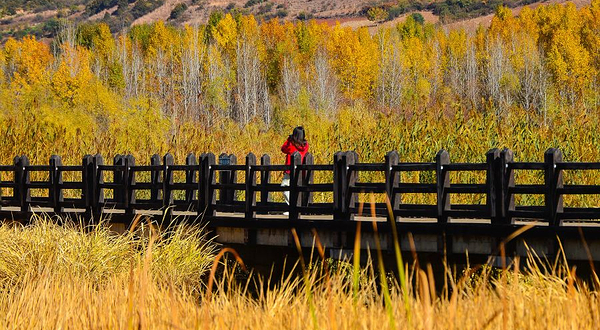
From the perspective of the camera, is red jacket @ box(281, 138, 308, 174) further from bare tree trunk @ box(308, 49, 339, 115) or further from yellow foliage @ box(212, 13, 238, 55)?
yellow foliage @ box(212, 13, 238, 55)

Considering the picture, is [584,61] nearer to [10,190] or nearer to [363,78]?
[363,78]

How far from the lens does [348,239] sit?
48.5 feet

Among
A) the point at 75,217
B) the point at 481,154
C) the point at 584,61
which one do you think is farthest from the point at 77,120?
the point at 584,61

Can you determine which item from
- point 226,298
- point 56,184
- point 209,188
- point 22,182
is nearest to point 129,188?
point 209,188

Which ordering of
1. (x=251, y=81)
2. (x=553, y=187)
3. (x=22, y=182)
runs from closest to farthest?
(x=553, y=187), (x=22, y=182), (x=251, y=81)

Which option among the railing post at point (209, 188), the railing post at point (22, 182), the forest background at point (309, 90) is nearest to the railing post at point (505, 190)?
the forest background at point (309, 90)

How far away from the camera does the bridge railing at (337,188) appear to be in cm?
1266

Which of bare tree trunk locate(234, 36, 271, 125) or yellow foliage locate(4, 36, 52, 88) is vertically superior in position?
yellow foliage locate(4, 36, 52, 88)

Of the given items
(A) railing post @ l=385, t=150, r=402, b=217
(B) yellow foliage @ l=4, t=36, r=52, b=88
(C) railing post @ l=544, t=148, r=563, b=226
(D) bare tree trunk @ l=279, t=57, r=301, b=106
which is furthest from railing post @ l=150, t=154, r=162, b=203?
(B) yellow foliage @ l=4, t=36, r=52, b=88

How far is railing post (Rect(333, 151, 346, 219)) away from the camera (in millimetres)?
14922

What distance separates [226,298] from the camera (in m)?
7.38

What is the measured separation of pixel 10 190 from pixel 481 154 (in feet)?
43.3

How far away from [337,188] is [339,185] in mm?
56

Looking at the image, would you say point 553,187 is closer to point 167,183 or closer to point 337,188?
point 337,188
